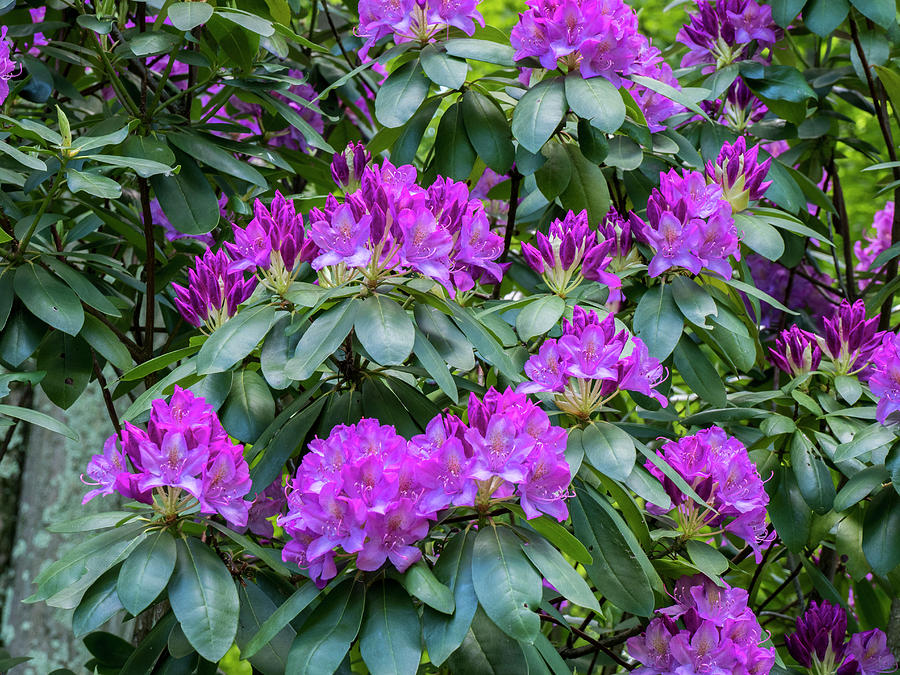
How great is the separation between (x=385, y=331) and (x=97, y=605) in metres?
0.52

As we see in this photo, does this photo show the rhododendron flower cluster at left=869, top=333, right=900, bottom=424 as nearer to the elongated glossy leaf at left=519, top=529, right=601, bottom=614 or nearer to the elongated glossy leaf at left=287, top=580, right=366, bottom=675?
the elongated glossy leaf at left=519, top=529, right=601, bottom=614

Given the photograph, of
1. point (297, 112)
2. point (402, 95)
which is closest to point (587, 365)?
point (402, 95)

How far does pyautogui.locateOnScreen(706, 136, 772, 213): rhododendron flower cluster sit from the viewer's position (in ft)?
5.83

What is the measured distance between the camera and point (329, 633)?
1.18 m

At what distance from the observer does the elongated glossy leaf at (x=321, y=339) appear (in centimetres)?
125

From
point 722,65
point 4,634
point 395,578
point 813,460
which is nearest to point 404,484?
point 395,578

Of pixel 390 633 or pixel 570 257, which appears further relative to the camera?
pixel 570 257

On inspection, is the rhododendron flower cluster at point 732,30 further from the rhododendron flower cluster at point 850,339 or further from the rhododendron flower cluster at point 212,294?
the rhododendron flower cluster at point 212,294

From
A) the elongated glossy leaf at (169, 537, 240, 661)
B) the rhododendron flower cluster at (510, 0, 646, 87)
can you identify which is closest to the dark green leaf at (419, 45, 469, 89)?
the rhododendron flower cluster at (510, 0, 646, 87)

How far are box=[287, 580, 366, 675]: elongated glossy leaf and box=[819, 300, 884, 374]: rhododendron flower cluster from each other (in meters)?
1.09

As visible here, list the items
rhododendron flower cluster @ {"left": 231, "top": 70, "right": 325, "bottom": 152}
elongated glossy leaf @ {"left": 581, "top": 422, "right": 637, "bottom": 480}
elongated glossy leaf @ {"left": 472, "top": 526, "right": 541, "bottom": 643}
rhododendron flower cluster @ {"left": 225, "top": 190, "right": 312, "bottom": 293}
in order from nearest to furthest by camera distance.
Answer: elongated glossy leaf @ {"left": 472, "top": 526, "right": 541, "bottom": 643}, elongated glossy leaf @ {"left": 581, "top": 422, "right": 637, "bottom": 480}, rhododendron flower cluster @ {"left": 225, "top": 190, "right": 312, "bottom": 293}, rhododendron flower cluster @ {"left": 231, "top": 70, "right": 325, "bottom": 152}

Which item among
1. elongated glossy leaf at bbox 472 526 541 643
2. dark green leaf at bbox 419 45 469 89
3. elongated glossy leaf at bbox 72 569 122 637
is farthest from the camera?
dark green leaf at bbox 419 45 469 89

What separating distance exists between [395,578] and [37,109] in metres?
2.11

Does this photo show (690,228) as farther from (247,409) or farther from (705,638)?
(247,409)
